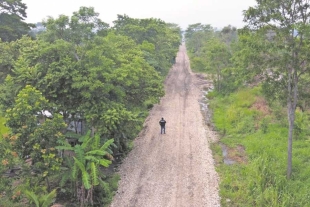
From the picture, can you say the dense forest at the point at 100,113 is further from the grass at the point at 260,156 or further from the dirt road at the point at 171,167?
the dirt road at the point at 171,167

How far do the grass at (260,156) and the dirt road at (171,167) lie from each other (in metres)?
1.00

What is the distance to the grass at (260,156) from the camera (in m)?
14.6

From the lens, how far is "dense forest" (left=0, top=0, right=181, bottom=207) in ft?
42.9

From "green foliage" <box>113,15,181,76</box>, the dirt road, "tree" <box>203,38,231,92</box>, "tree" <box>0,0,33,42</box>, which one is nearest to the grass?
the dirt road

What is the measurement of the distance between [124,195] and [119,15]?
1357 inches

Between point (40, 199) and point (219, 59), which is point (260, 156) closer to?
point (40, 199)

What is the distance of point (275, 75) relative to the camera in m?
15.3

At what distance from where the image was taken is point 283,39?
1405cm

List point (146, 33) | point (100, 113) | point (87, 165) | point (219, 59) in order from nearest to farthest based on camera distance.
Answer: point (87, 165) → point (100, 113) → point (219, 59) → point (146, 33)

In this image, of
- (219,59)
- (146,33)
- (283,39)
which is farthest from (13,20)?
(283,39)

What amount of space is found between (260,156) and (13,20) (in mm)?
35697

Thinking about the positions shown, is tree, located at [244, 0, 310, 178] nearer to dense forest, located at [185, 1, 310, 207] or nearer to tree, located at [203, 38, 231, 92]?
dense forest, located at [185, 1, 310, 207]

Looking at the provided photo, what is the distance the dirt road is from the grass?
1000 mm

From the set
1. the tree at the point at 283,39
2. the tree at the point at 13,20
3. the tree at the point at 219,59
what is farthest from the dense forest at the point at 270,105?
the tree at the point at 13,20
